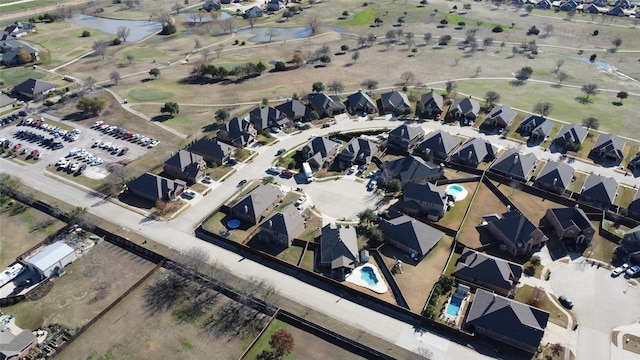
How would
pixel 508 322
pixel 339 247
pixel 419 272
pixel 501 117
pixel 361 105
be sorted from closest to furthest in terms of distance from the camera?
pixel 508 322
pixel 419 272
pixel 339 247
pixel 501 117
pixel 361 105

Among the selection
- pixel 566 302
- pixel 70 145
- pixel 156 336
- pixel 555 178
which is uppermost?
pixel 555 178

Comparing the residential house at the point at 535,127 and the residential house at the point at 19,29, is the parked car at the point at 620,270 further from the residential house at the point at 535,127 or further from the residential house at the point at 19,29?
the residential house at the point at 19,29

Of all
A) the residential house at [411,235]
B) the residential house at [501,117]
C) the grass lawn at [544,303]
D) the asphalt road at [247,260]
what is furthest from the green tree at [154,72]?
the grass lawn at [544,303]

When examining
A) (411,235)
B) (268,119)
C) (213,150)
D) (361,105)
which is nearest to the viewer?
(411,235)

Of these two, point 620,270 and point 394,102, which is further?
point 394,102

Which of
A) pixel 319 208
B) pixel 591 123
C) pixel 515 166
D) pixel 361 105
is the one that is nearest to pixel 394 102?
pixel 361 105

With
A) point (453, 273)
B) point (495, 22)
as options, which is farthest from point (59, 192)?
point (495, 22)

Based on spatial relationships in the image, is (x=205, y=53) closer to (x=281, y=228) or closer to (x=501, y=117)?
(x=501, y=117)
